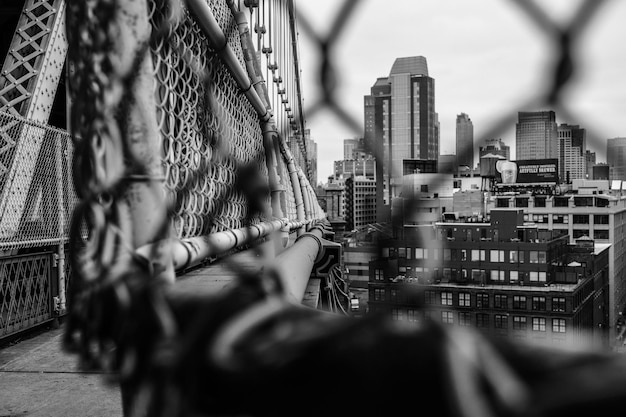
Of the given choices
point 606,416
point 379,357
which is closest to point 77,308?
point 379,357

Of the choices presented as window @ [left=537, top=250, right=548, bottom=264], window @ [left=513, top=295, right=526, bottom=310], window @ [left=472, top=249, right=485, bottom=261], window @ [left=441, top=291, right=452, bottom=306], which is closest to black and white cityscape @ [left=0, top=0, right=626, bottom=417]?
window @ [left=441, top=291, right=452, bottom=306]

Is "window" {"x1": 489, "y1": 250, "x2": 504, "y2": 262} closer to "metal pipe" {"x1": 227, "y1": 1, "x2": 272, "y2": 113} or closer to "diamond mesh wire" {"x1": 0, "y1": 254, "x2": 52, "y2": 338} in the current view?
"diamond mesh wire" {"x1": 0, "y1": 254, "x2": 52, "y2": 338}

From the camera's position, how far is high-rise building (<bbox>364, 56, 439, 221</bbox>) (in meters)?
0.76

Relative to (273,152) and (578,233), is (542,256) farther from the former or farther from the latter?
(273,152)

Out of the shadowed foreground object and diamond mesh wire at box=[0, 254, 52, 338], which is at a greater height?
the shadowed foreground object

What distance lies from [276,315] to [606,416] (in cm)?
24

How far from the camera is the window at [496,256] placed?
23.8 metres

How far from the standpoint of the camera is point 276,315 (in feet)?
1.55

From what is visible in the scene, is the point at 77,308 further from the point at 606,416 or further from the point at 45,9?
the point at 45,9

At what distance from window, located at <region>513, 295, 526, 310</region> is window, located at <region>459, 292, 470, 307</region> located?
8.25 ft

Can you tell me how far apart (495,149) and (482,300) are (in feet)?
83.6

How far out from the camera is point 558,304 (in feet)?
80.7

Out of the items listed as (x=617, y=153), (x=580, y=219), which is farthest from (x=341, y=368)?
(x=580, y=219)

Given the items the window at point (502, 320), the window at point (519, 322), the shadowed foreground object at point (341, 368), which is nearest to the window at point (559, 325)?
the window at point (519, 322)
